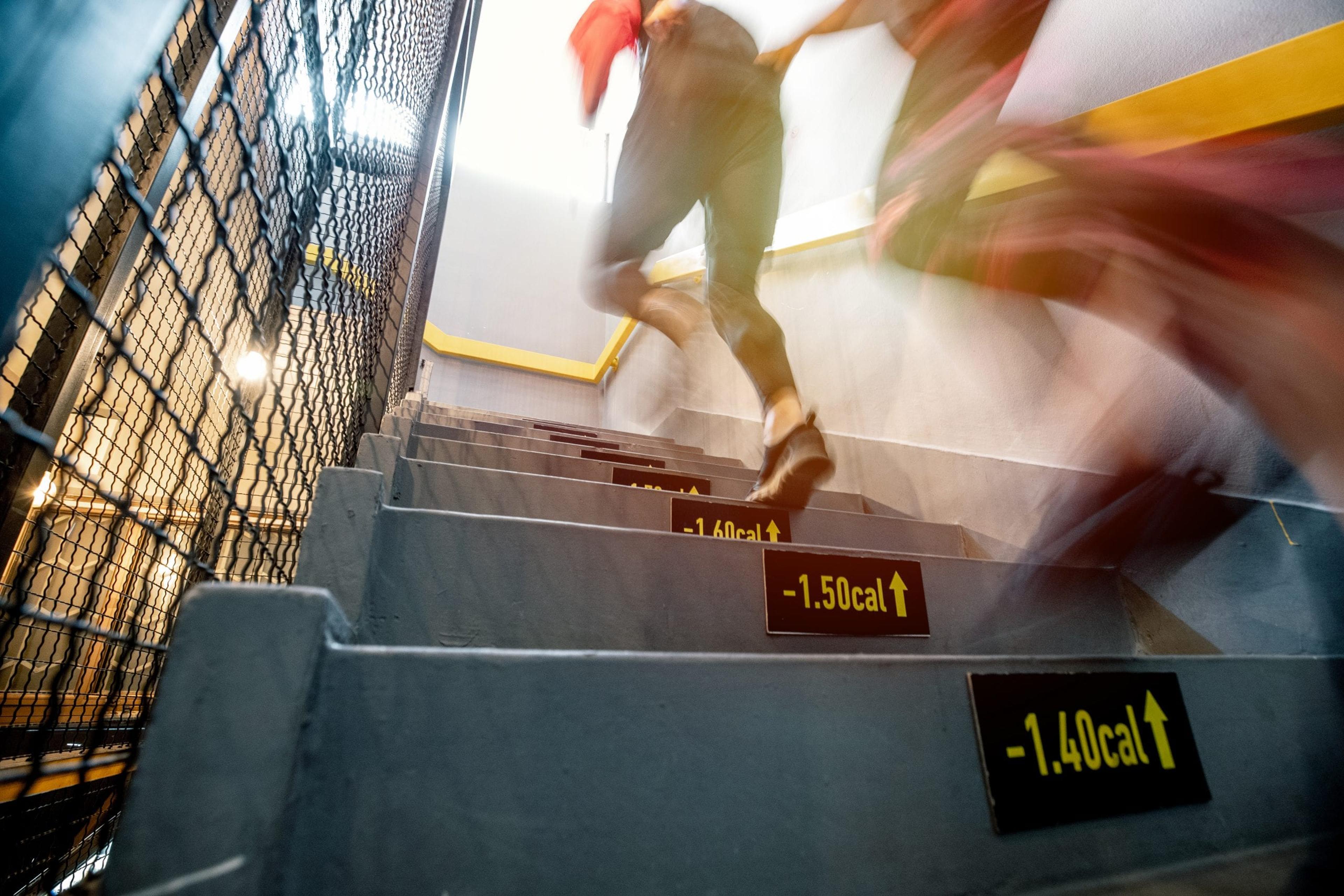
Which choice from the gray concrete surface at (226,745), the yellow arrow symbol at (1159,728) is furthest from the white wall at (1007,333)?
the gray concrete surface at (226,745)

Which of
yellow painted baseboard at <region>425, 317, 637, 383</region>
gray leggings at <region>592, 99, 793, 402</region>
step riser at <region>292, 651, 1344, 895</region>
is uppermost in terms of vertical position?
yellow painted baseboard at <region>425, 317, 637, 383</region>

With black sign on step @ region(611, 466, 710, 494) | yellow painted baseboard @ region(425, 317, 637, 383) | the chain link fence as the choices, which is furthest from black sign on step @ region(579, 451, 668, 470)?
yellow painted baseboard @ region(425, 317, 637, 383)

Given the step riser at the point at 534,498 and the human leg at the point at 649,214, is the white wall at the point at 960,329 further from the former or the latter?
the step riser at the point at 534,498

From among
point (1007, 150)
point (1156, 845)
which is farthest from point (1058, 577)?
point (1007, 150)

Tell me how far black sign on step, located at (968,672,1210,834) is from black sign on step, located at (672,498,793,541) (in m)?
0.56

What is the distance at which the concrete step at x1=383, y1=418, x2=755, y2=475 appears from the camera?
159 cm

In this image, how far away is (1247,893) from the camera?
1.89 ft

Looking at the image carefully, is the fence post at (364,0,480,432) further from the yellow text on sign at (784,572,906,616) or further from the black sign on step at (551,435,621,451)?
the yellow text on sign at (784,572,906,616)

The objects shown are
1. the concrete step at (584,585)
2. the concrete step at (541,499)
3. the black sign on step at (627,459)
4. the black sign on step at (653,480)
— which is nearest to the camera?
the concrete step at (584,585)

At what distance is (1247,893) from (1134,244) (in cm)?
109

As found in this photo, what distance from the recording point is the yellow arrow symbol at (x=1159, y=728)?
2.21 ft

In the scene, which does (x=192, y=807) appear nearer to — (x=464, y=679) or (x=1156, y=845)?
(x=464, y=679)

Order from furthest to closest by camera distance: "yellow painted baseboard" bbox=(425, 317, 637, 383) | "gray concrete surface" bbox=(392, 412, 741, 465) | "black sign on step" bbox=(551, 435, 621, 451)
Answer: "yellow painted baseboard" bbox=(425, 317, 637, 383)
"gray concrete surface" bbox=(392, 412, 741, 465)
"black sign on step" bbox=(551, 435, 621, 451)

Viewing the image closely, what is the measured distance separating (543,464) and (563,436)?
3.53 feet
